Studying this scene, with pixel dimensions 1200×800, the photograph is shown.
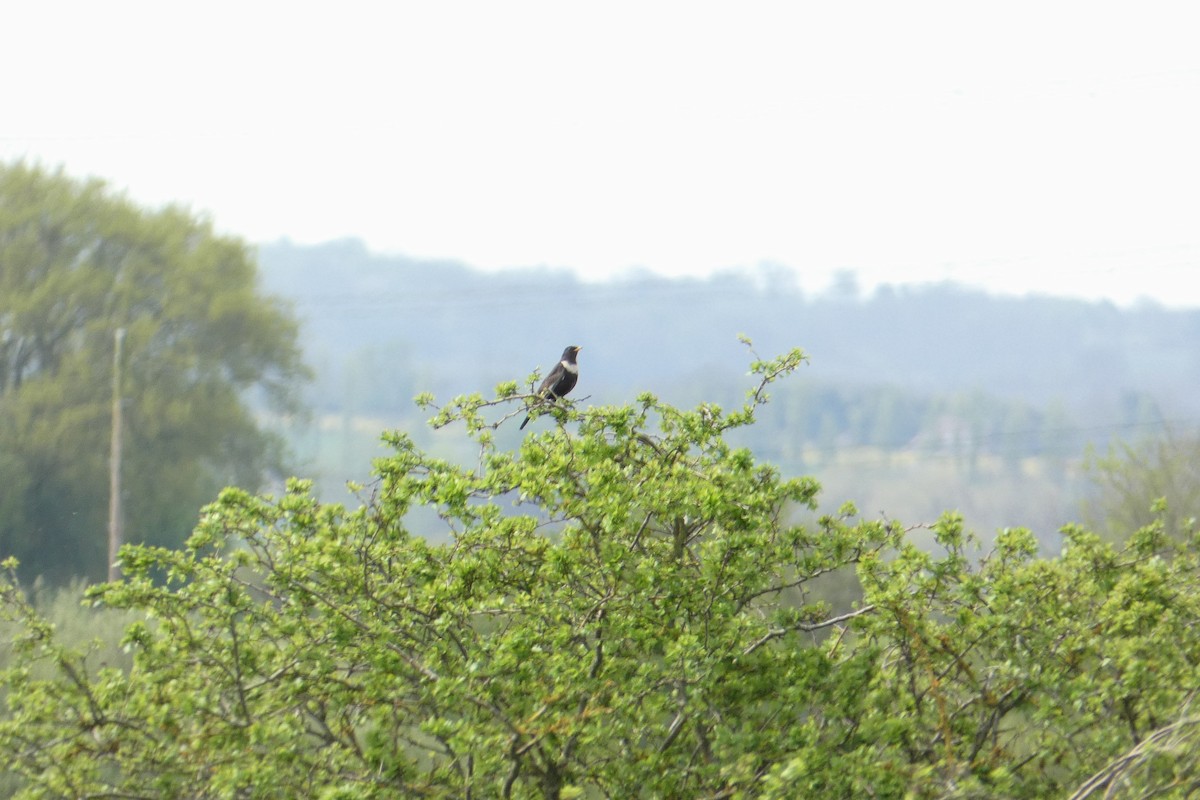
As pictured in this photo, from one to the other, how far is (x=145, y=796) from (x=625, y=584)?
257 cm

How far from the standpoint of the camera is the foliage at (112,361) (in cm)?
3666

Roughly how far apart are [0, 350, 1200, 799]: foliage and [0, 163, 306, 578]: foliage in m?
28.9

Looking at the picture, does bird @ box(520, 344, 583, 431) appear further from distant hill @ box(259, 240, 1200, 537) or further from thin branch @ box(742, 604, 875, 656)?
distant hill @ box(259, 240, 1200, 537)

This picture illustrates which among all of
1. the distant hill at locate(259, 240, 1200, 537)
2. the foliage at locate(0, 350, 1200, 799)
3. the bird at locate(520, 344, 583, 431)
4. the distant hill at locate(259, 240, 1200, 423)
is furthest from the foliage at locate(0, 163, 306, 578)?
the foliage at locate(0, 350, 1200, 799)

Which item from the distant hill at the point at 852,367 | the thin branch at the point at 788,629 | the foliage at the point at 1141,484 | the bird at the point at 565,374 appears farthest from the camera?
the distant hill at the point at 852,367

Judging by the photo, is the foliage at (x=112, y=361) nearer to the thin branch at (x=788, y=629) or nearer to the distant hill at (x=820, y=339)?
the distant hill at (x=820, y=339)

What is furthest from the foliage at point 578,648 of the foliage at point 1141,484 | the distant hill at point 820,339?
the distant hill at point 820,339

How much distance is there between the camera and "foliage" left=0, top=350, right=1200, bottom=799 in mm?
6633

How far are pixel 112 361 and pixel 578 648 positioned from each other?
37395 millimetres

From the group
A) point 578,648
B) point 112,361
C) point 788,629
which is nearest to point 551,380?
point 578,648

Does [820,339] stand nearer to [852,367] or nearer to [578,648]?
[852,367]

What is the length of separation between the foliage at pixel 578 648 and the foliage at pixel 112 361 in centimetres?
2892

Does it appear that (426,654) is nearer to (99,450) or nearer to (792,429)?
(99,450)

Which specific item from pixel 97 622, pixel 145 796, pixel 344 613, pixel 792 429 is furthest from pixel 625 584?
pixel 792 429
